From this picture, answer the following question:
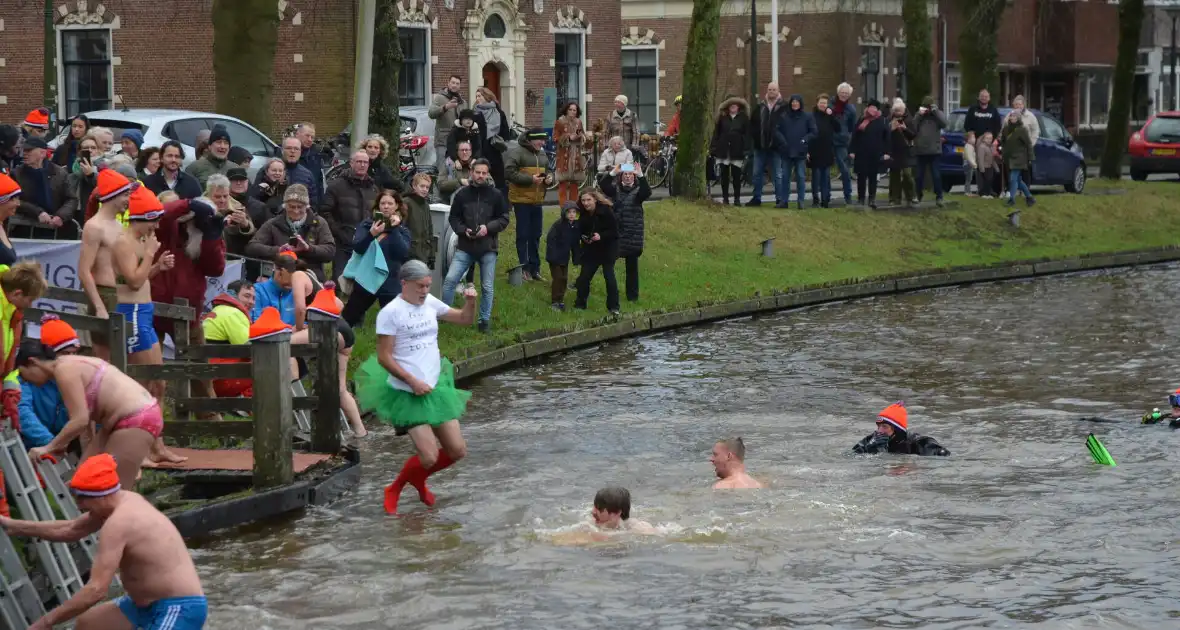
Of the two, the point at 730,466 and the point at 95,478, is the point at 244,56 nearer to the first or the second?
the point at 730,466

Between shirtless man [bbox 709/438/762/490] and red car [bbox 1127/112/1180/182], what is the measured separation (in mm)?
32531

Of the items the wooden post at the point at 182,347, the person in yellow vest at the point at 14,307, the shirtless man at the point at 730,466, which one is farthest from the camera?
the wooden post at the point at 182,347

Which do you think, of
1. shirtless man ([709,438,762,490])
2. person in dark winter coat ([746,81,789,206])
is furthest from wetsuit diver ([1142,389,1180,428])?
person in dark winter coat ([746,81,789,206])

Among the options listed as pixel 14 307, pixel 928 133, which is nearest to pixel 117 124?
pixel 14 307

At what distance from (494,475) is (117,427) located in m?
4.49

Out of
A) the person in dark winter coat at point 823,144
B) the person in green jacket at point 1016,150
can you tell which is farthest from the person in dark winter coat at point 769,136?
the person in green jacket at point 1016,150

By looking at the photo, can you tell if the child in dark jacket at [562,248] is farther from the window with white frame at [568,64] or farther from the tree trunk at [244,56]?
the window with white frame at [568,64]

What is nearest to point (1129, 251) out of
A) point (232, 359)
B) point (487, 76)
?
point (487, 76)

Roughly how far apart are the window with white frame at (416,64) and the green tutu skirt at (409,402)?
2705 centimetres

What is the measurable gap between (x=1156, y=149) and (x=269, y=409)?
35219 millimetres

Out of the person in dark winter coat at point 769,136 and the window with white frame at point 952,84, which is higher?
the window with white frame at point 952,84

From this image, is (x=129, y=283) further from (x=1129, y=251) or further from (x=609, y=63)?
(x=609, y=63)

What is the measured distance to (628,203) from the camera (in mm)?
24125

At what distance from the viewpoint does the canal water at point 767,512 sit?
36.4 feet
